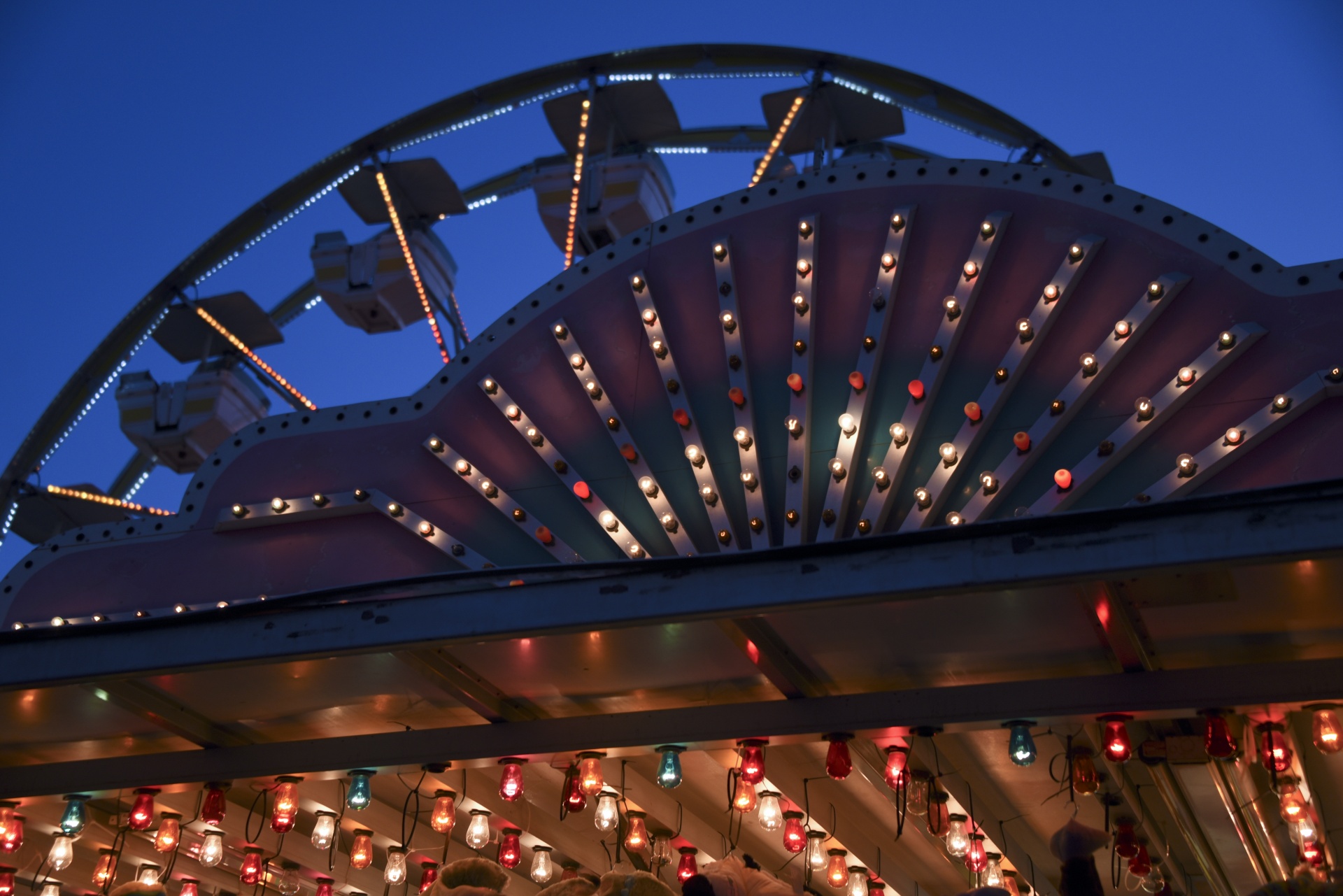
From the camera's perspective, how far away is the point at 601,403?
10.6 metres

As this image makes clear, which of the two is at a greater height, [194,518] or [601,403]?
[601,403]

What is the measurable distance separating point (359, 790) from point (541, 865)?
2.32 m

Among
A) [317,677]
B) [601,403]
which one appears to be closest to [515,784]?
[317,677]

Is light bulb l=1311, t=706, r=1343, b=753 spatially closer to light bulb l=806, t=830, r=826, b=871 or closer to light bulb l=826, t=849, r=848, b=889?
light bulb l=806, t=830, r=826, b=871

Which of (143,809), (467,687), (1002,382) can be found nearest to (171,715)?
(143,809)

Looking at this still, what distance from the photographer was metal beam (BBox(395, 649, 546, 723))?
21.6 feet

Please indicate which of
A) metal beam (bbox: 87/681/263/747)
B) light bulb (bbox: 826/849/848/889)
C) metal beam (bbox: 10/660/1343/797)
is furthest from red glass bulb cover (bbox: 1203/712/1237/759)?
metal beam (bbox: 87/681/263/747)

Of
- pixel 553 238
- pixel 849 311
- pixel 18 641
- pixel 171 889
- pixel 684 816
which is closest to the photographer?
pixel 18 641

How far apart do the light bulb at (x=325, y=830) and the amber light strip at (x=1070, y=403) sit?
462 centimetres

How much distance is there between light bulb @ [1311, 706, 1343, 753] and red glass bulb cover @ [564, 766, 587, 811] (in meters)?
3.67

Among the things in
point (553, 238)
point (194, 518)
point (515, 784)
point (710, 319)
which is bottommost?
point (515, 784)

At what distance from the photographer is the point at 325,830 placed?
8438 millimetres

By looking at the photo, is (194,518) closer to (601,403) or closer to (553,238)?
(601,403)

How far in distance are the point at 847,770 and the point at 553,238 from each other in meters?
10.1
